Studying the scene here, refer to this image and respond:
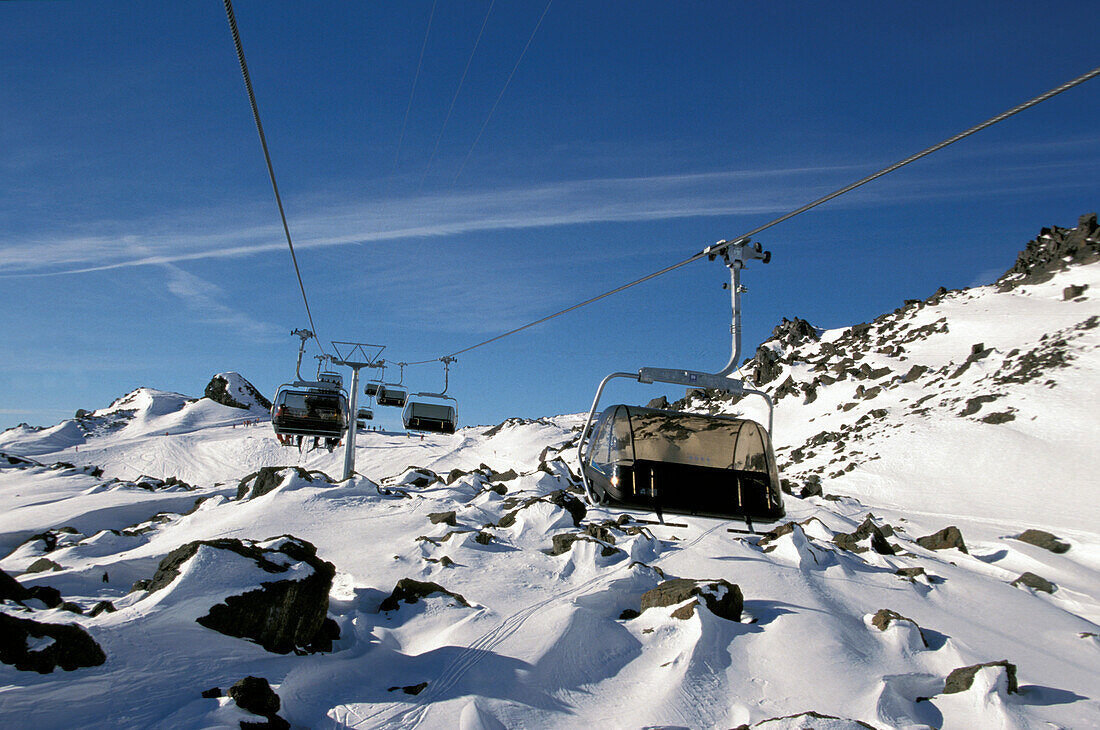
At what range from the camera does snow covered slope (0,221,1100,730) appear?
10.2 metres

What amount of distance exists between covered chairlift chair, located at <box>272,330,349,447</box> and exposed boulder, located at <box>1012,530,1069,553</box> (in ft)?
92.2

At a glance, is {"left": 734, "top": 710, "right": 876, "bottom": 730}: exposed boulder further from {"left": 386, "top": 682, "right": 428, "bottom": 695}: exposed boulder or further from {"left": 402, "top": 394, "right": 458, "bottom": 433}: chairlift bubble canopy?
{"left": 402, "top": 394, "right": 458, "bottom": 433}: chairlift bubble canopy

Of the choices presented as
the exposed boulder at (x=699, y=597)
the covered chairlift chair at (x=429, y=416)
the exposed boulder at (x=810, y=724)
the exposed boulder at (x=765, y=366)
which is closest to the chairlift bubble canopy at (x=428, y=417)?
the covered chairlift chair at (x=429, y=416)

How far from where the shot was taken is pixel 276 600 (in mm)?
11352

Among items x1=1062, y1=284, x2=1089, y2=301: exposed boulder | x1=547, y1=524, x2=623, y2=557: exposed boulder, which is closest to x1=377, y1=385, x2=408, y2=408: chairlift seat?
x1=547, y1=524, x2=623, y2=557: exposed boulder

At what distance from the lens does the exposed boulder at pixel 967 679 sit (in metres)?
11.1

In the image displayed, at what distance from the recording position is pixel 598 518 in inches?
998

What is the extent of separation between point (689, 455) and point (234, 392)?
291 ft

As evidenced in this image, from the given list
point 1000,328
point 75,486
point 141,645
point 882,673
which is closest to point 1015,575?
point 882,673

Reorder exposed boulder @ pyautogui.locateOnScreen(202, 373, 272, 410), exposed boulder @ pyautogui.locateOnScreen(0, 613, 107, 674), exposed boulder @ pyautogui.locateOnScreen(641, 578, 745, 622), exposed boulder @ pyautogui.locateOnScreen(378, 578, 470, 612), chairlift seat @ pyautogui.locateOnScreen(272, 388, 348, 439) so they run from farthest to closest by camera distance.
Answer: exposed boulder @ pyautogui.locateOnScreen(202, 373, 272, 410), chairlift seat @ pyautogui.locateOnScreen(272, 388, 348, 439), exposed boulder @ pyautogui.locateOnScreen(378, 578, 470, 612), exposed boulder @ pyautogui.locateOnScreen(641, 578, 745, 622), exposed boulder @ pyautogui.locateOnScreen(0, 613, 107, 674)

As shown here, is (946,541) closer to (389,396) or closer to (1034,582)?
(1034,582)

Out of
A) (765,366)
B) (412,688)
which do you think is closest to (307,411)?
(412,688)

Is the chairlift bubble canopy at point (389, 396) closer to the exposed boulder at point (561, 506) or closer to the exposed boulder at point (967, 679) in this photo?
the exposed boulder at point (561, 506)

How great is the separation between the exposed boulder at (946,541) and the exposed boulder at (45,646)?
1080 inches
